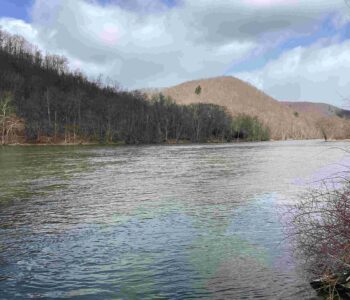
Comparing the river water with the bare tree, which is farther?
the bare tree

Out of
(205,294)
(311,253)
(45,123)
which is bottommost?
(205,294)

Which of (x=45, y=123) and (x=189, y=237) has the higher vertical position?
(x=45, y=123)

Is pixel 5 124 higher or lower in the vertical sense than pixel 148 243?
higher

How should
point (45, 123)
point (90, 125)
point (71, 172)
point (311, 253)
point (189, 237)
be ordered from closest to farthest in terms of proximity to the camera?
point (311, 253) < point (189, 237) < point (71, 172) < point (45, 123) < point (90, 125)

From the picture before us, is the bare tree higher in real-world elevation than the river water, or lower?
higher

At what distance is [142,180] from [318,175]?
17.7 meters

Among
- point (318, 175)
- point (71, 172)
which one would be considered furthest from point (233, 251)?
point (71, 172)

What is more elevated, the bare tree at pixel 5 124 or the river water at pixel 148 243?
the bare tree at pixel 5 124

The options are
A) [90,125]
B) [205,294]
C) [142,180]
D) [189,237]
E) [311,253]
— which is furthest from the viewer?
[90,125]

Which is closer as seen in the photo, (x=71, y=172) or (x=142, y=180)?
(x=142, y=180)

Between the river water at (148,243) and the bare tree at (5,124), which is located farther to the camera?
the bare tree at (5,124)

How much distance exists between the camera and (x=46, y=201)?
30.2 m

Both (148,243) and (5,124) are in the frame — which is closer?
(148,243)

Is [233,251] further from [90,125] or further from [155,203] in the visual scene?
[90,125]
